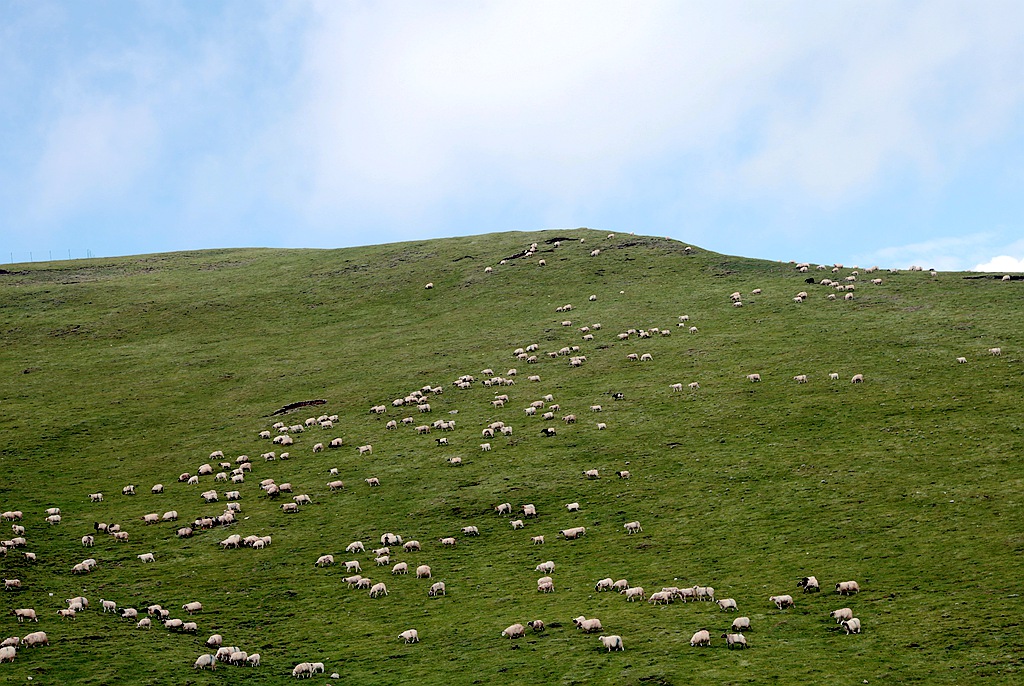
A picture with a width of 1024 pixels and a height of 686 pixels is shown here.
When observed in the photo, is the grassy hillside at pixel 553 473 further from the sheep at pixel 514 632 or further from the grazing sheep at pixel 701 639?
the sheep at pixel 514 632

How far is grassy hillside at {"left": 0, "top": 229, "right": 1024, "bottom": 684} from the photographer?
27.6m

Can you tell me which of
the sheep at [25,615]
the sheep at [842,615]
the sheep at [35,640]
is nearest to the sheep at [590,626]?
the sheep at [842,615]

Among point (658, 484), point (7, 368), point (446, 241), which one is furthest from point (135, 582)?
point (446, 241)

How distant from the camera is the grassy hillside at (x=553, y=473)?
27609 millimetres

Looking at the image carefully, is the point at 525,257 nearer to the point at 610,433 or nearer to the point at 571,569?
the point at 610,433

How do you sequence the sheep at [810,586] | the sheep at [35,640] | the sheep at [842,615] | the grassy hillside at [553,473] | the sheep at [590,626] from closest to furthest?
the sheep at [842,615] < the grassy hillside at [553,473] < the sheep at [590,626] < the sheep at [35,640] < the sheep at [810,586]

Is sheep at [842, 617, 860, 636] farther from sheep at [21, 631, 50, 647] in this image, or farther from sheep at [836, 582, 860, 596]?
sheep at [21, 631, 50, 647]

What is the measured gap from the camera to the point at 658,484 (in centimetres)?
4059

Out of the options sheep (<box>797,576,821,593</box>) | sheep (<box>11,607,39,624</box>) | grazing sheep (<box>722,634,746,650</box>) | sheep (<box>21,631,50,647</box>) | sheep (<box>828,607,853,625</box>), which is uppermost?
sheep (<box>11,607,39,624</box>)

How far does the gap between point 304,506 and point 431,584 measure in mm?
11260

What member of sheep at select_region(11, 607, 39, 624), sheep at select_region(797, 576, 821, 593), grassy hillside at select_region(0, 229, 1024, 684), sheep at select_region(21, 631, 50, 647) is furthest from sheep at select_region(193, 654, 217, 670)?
sheep at select_region(797, 576, 821, 593)

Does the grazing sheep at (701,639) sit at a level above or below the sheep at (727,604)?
below

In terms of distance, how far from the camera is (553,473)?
43219mm

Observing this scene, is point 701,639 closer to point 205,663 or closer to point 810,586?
point 810,586
